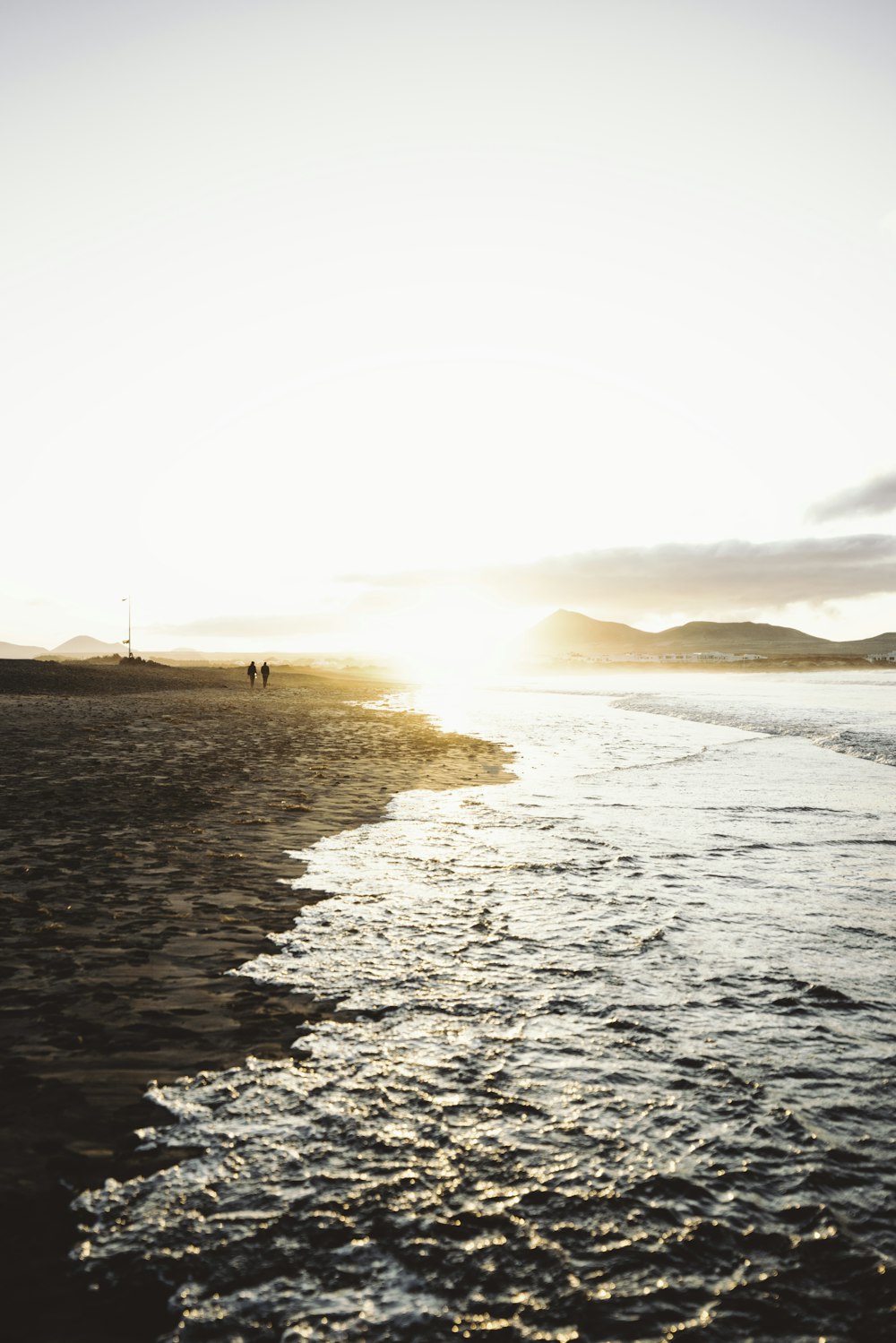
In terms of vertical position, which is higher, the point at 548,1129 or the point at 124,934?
the point at 124,934

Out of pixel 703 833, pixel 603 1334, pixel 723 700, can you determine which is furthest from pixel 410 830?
pixel 723 700

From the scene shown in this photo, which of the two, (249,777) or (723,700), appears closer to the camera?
(249,777)

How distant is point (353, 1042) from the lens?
5586 mm

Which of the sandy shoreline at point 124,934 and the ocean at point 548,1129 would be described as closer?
the ocean at point 548,1129

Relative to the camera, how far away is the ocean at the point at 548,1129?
11.0ft

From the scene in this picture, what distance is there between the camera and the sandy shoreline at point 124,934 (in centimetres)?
388

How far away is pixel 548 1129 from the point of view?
4555 millimetres

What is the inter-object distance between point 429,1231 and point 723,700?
52005mm

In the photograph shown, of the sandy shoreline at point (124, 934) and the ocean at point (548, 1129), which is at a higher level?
the sandy shoreline at point (124, 934)

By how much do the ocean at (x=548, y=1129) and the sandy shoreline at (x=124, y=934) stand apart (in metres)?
0.25

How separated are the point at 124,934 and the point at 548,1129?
4.94 metres

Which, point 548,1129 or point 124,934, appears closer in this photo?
point 548,1129

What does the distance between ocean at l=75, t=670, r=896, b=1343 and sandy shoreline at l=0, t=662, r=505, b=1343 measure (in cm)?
25

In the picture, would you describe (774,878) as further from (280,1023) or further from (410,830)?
(280,1023)
